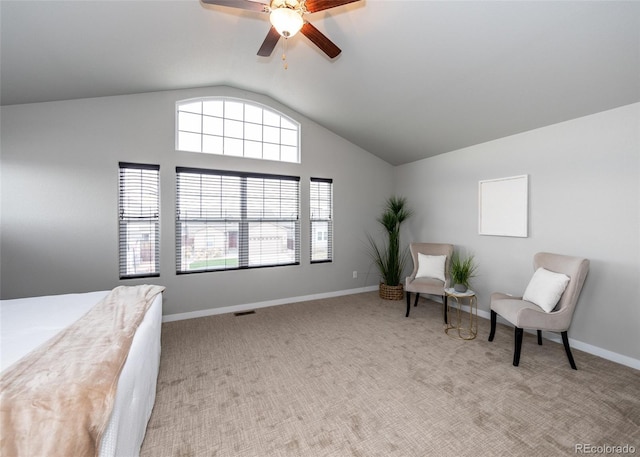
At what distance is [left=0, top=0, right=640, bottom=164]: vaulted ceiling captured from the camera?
1.97 meters

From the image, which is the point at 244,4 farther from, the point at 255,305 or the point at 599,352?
the point at 599,352

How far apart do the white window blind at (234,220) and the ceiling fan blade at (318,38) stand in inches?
92.7

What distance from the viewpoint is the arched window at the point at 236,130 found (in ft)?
12.3

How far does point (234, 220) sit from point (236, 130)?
1403mm

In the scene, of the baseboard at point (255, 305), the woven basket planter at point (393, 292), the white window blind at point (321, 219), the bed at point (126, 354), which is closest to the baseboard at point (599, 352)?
the woven basket planter at point (393, 292)

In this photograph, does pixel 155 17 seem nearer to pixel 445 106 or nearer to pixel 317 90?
pixel 317 90

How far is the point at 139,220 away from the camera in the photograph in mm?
3451

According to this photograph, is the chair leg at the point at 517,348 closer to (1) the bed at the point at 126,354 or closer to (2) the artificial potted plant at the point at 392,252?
(2) the artificial potted plant at the point at 392,252

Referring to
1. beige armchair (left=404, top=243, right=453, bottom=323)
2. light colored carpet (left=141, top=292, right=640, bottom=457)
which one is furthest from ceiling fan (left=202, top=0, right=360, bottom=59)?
beige armchair (left=404, top=243, right=453, bottom=323)

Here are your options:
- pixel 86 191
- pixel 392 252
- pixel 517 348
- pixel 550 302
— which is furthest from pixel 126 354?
pixel 392 252

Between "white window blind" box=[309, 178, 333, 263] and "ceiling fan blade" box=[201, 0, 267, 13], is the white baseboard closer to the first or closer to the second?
"white window blind" box=[309, 178, 333, 263]

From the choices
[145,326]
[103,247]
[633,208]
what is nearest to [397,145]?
[633,208]

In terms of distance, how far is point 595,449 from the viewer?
5.18 ft

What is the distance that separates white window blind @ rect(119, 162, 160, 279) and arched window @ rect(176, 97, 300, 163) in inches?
25.0
